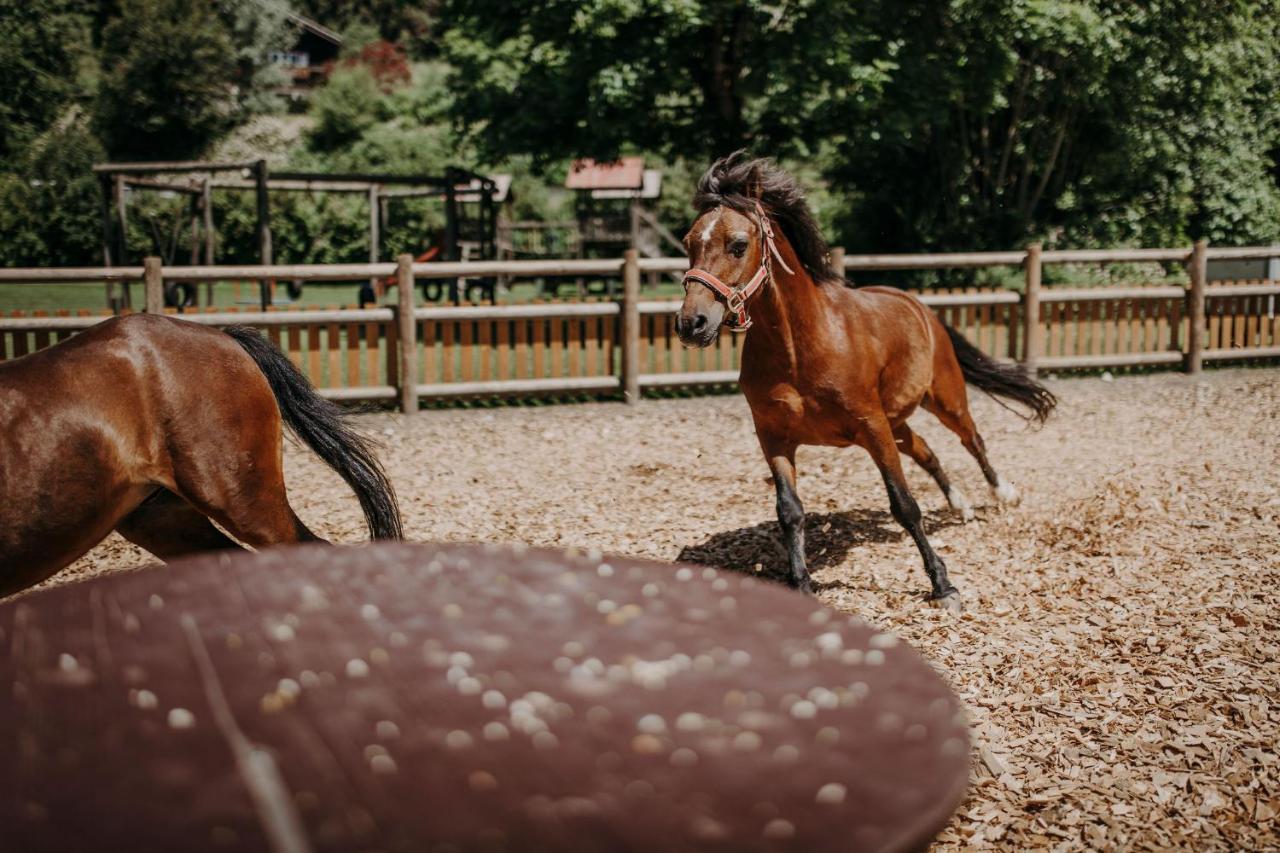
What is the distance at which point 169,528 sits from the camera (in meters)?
4.05

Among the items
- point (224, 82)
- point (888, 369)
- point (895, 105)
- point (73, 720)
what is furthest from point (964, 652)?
point (224, 82)

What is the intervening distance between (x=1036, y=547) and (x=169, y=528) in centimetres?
450

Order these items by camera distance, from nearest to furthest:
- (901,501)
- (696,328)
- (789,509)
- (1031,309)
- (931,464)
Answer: (696,328) < (789,509) < (901,501) < (931,464) < (1031,309)

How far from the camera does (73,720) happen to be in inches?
54.4

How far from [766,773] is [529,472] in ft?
23.2

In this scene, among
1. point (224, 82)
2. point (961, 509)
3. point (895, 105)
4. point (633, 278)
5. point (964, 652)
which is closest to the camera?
point (964, 652)

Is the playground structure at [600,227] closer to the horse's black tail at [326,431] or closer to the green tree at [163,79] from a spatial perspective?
the green tree at [163,79]

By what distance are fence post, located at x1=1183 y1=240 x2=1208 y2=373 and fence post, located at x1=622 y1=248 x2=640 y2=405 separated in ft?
22.9

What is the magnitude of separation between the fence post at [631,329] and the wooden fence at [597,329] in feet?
0.05

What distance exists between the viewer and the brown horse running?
343cm

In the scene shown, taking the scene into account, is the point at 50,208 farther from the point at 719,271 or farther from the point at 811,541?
the point at 719,271

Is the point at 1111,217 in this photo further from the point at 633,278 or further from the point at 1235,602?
the point at 1235,602

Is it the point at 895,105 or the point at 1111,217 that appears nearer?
the point at 895,105

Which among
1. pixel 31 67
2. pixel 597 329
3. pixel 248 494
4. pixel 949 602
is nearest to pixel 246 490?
pixel 248 494
